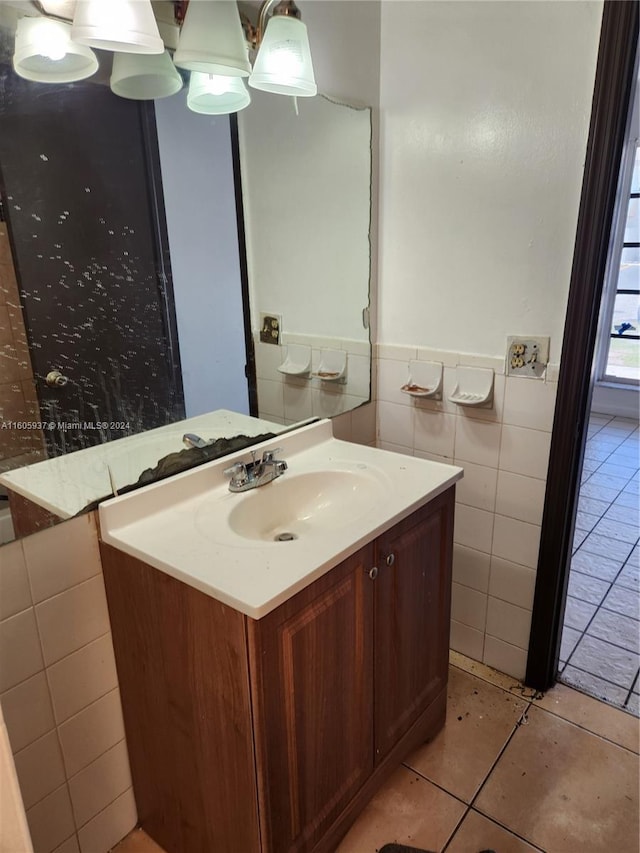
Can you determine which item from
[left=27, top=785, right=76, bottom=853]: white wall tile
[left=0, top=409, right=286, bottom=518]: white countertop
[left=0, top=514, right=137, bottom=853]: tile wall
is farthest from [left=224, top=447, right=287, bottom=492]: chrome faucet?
[left=27, top=785, right=76, bottom=853]: white wall tile

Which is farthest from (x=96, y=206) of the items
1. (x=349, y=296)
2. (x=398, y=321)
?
(x=398, y=321)

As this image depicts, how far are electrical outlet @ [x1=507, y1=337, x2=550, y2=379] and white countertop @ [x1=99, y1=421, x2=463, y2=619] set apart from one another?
15.9 inches

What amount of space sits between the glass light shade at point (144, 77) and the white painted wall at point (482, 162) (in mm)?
763

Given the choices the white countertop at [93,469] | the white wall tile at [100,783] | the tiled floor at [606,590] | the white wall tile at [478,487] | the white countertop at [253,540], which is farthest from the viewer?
the tiled floor at [606,590]

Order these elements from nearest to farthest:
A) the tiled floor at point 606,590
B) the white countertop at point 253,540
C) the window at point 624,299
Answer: the white countertop at point 253,540
the tiled floor at point 606,590
the window at point 624,299

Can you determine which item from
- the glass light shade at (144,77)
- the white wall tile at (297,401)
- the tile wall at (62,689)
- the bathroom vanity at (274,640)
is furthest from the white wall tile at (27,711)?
the glass light shade at (144,77)

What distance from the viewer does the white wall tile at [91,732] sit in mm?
1243

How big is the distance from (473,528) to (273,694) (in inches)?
Answer: 42.3

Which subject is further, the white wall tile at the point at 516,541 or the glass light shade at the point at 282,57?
the white wall tile at the point at 516,541

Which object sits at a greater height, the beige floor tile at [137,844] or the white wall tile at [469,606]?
the white wall tile at [469,606]

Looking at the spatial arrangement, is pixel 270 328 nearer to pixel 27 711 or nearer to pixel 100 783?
pixel 27 711

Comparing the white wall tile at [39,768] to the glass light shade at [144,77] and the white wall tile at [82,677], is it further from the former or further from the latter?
the glass light shade at [144,77]

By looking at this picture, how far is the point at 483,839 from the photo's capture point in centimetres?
143

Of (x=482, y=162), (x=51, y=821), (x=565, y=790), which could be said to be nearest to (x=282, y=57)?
(x=482, y=162)
